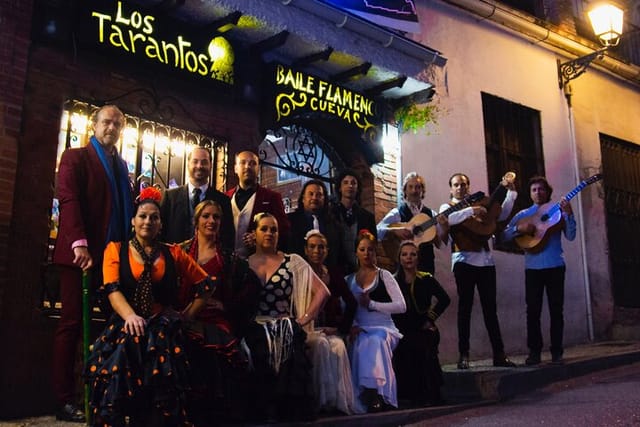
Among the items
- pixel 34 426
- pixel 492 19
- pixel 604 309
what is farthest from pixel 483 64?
pixel 34 426

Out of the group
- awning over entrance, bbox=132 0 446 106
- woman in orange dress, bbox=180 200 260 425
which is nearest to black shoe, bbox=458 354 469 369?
woman in orange dress, bbox=180 200 260 425

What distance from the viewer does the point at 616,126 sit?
1183 cm

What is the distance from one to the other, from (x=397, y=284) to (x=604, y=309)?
6.16 metres

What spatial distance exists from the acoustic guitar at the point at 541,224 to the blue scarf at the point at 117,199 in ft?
14.0

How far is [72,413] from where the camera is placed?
441cm

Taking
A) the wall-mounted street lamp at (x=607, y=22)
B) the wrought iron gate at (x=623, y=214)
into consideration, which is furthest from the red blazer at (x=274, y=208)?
the wrought iron gate at (x=623, y=214)

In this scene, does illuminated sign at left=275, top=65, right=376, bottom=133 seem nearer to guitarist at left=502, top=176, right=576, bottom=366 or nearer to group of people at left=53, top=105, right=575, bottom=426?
group of people at left=53, top=105, right=575, bottom=426

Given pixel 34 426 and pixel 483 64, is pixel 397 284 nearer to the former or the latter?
pixel 34 426

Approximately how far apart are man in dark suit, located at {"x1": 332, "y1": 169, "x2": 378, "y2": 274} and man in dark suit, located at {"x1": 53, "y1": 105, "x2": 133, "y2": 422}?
217 centimetres

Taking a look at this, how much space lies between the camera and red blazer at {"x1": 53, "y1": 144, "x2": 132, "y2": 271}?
14.8 ft

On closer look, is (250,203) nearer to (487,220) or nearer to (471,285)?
(471,285)

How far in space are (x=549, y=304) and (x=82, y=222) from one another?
188 inches

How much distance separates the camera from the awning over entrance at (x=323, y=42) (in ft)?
21.4

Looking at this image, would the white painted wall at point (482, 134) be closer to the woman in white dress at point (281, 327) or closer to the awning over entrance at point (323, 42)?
the awning over entrance at point (323, 42)
